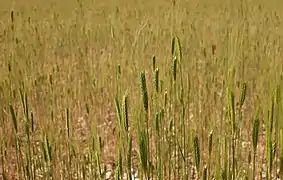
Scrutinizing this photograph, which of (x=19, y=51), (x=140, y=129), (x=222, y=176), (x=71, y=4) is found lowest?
(x=222, y=176)

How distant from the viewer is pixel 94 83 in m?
2.25

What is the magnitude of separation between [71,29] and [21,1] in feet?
11.8

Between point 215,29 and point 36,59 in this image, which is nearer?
point 36,59

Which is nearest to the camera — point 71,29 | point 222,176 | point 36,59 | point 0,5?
point 222,176

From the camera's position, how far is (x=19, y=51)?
7.79 ft

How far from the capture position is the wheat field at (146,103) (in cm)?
100

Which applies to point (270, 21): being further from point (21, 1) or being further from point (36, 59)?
point (21, 1)

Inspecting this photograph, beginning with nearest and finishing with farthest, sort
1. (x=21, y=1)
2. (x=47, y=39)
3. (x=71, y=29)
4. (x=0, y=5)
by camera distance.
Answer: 1. (x=47, y=39)
2. (x=71, y=29)
3. (x=0, y=5)
4. (x=21, y=1)

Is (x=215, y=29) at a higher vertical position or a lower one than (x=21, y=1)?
lower

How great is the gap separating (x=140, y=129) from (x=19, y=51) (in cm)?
173

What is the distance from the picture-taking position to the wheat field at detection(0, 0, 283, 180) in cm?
100

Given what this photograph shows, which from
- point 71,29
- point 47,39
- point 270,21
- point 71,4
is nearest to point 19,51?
point 47,39

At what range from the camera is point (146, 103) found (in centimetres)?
84

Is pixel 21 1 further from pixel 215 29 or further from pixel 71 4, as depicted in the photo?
pixel 215 29
